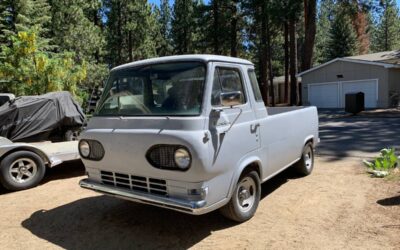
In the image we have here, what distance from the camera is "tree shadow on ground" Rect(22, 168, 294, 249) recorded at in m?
4.49

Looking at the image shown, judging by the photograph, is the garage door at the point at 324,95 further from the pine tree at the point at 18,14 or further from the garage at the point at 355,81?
the pine tree at the point at 18,14

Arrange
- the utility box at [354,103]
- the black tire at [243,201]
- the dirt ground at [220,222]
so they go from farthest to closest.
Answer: the utility box at [354,103] → the black tire at [243,201] → the dirt ground at [220,222]

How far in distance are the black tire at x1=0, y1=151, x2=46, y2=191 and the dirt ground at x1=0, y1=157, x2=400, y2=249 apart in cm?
22

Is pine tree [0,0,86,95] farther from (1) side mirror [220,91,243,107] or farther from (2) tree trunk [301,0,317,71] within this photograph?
(2) tree trunk [301,0,317,71]

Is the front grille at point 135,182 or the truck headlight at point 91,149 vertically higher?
the truck headlight at point 91,149

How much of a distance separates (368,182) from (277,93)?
38.0m

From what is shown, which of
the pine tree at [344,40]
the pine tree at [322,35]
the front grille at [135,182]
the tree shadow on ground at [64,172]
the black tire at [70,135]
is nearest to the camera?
the front grille at [135,182]

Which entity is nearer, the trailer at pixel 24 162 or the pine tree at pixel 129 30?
the trailer at pixel 24 162

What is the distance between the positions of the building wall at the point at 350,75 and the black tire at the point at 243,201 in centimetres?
2475

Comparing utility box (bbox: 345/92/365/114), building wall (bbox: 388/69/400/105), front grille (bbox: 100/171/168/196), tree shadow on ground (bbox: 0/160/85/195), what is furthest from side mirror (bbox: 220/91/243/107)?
building wall (bbox: 388/69/400/105)

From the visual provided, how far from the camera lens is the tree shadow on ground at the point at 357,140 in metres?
9.80

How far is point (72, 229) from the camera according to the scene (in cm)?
498

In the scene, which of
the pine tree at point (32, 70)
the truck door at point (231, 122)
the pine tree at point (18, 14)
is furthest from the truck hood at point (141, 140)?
the pine tree at point (18, 14)

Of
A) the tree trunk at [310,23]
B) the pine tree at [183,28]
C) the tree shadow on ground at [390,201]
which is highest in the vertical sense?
the pine tree at [183,28]
